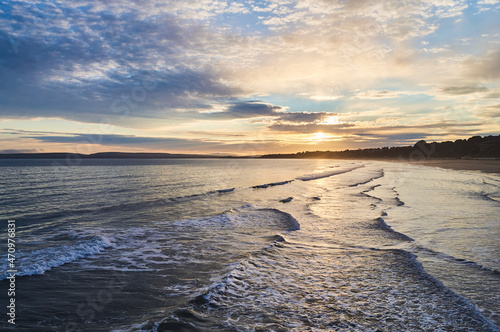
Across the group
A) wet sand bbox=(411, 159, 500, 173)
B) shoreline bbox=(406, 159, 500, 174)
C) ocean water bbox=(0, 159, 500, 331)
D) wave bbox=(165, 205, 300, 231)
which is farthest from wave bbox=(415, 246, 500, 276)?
wet sand bbox=(411, 159, 500, 173)

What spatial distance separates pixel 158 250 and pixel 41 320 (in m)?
5.61

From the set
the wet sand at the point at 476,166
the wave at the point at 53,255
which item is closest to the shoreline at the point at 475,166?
the wet sand at the point at 476,166

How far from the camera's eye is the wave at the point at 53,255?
9.58 meters

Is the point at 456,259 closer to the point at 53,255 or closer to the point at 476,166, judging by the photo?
the point at 53,255

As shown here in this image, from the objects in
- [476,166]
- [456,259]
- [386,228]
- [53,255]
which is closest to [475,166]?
[476,166]

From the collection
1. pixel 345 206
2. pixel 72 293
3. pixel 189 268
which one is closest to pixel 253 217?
pixel 345 206

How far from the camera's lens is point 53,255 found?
10922 millimetres

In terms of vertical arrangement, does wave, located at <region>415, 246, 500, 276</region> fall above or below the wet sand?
below

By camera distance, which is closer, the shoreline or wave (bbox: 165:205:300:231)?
wave (bbox: 165:205:300:231)

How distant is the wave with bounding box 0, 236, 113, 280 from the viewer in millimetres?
9578

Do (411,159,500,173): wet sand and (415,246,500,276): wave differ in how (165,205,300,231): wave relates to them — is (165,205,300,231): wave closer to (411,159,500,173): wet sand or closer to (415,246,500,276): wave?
(415,246,500,276): wave

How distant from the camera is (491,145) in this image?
5763 inches

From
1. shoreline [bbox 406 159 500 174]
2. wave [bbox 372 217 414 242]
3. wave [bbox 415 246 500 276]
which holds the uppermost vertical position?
shoreline [bbox 406 159 500 174]

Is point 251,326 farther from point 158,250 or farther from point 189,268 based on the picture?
point 158,250
